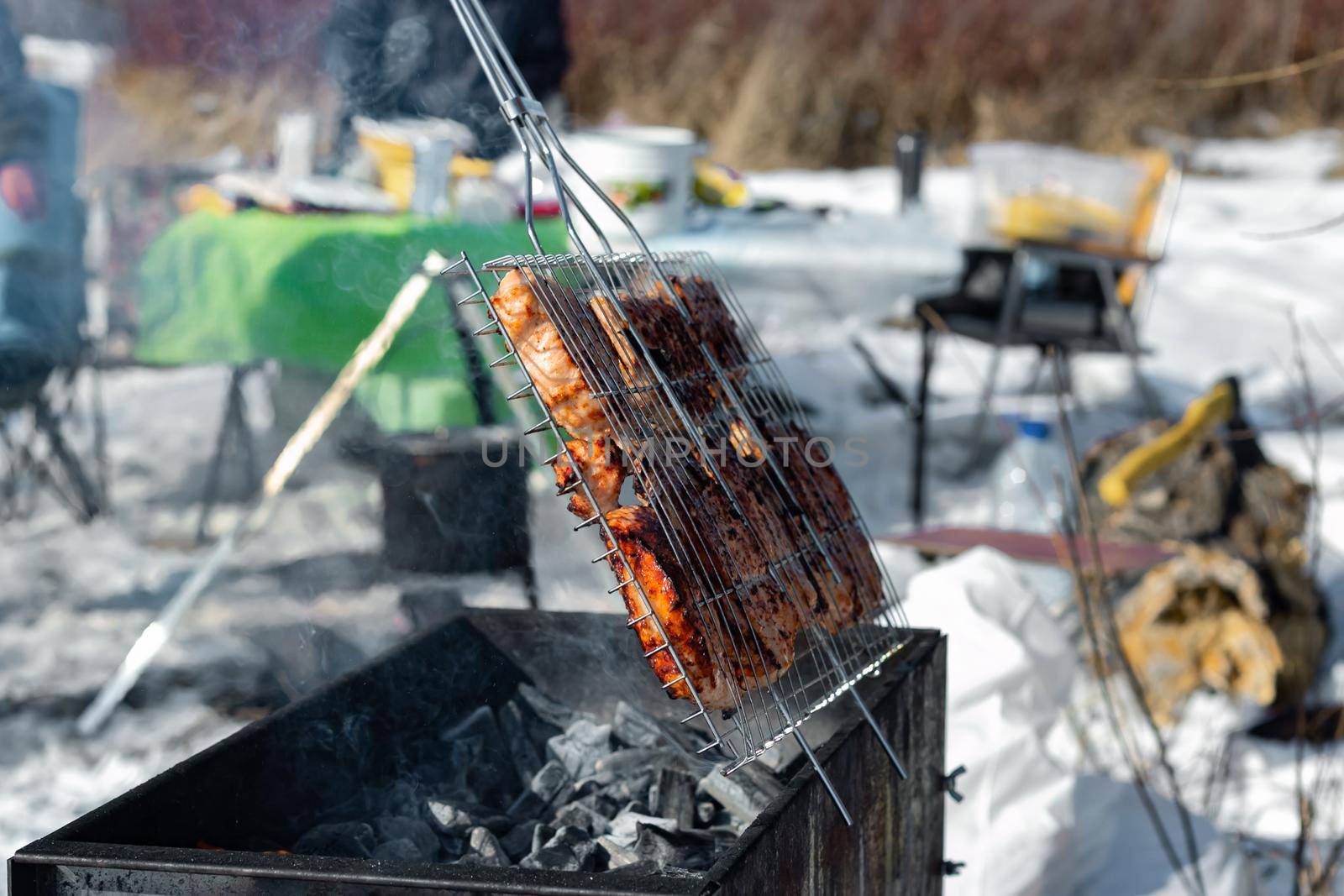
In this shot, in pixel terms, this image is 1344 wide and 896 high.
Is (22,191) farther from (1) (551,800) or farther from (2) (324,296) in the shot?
(1) (551,800)

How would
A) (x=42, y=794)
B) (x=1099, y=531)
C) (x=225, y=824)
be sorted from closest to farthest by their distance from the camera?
1. (x=225, y=824)
2. (x=42, y=794)
3. (x=1099, y=531)

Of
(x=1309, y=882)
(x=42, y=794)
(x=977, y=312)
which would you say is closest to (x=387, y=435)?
(x=42, y=794)

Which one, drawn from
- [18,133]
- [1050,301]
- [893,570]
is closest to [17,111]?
[18,133]

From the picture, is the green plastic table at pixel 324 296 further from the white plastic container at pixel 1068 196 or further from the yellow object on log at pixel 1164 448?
the white plastic container at pixel 1068 196

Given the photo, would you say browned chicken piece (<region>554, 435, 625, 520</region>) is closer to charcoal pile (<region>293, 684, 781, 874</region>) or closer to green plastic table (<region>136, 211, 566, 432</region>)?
charcoal pile (<region>293, 684, 781, 874</region>)

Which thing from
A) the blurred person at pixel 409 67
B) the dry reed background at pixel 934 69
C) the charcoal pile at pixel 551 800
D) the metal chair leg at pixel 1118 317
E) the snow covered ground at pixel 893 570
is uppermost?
the dry reed background at pixel 934 69

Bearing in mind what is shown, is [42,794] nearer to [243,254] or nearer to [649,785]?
[243,254]

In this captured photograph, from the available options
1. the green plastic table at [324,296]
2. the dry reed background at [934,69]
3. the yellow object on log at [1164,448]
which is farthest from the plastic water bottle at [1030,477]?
the dry reed background at [934,69]
